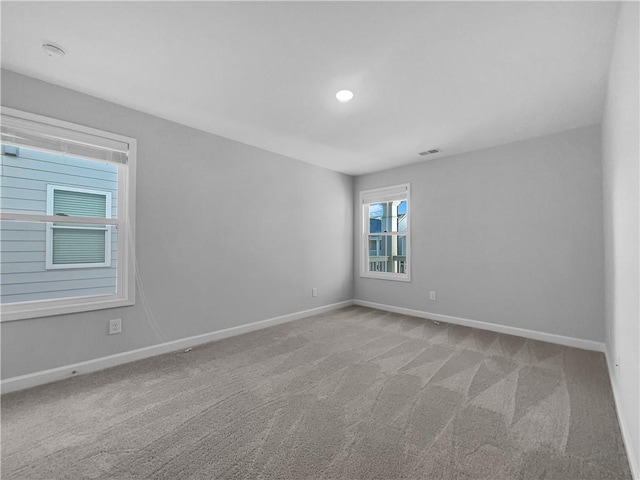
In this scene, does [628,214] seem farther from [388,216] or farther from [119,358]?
[119,358]

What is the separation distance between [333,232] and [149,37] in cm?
361

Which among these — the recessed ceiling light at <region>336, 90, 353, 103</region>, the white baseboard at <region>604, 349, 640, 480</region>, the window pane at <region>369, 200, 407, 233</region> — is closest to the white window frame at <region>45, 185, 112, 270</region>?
the recessed ceiling light at <region>336, 90, 353, 103</region>

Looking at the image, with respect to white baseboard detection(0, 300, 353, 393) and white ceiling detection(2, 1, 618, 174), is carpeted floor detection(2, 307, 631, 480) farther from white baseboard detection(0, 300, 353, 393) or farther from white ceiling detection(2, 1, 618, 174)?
white ceiling detection(2, 1, 618, 174)

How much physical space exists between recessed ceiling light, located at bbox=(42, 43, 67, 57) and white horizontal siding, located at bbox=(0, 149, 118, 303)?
2.92 feet

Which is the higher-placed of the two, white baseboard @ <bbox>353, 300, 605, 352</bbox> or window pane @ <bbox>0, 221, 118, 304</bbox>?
window pane @ <bbox>0, 221, 118, 304</bbox>

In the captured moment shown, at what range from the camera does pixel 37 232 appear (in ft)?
8.05

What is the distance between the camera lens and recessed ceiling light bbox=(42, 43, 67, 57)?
6.34 feet

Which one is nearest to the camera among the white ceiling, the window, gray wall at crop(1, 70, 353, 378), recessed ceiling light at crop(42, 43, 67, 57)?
the white ceiling

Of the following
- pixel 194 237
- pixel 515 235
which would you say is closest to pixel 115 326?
pixel 194 237

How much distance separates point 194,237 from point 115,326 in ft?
3.64

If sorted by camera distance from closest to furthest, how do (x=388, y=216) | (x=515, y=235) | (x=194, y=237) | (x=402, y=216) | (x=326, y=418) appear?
1. (x=326, y=418)
2. (x=194, y=237)
3. (x=515, y=235)
4. (x=402, y=216)
5. (x=388, y=216)

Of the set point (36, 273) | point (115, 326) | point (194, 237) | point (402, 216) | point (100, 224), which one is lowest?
point (115, 326)

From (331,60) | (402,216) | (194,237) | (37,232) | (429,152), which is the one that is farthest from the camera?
(402,216)

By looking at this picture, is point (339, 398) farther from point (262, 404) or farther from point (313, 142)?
point (313, 142)
